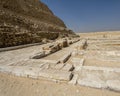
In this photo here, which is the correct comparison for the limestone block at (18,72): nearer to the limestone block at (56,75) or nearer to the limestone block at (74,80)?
the limestone block at (56,75)

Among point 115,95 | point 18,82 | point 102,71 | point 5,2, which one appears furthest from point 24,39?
point 5,2

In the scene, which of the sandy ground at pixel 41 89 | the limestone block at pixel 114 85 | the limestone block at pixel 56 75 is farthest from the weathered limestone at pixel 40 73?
the limestone block at pixel 114 85

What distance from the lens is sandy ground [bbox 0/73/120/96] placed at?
2227 millimetres

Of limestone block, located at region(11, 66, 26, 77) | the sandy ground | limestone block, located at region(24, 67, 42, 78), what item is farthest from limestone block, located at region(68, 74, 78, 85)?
limestone block, located at region(11, 66, 26, 77)

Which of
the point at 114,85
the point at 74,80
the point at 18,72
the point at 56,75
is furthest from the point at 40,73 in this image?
the point at 114,85

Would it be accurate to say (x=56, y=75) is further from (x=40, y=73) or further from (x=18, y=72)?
(x=18, y=72)

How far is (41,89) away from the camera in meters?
2.45

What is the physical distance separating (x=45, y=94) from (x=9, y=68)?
6.13ft

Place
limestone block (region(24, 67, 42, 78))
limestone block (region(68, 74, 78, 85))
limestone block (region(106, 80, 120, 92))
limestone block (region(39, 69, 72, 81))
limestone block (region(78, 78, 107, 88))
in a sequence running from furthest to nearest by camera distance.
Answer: limestone block (region(24, 67, 42, 78)) → limestone block (region(39, 69, 72, 81)) → limestone block (region(68, 74, 78, 85)) → limestone block (region(78, 78, 107, 88)) → limestone block (region(106, 80, 120, 92))

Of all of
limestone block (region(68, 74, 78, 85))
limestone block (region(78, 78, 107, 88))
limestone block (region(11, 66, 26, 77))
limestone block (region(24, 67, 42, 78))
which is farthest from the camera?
limestone block (region(11, 66, 26, 77))

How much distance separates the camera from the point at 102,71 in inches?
124

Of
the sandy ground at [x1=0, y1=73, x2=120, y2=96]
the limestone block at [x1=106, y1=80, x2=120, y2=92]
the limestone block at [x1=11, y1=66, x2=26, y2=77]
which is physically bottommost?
the sandy ground at [x1=0, y1=73, x2=120, y2=96]

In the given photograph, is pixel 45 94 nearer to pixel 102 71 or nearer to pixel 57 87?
pixel 57 87

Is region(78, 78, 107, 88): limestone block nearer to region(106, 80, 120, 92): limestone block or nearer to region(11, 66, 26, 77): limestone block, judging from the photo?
region(106, 80, 120, 92): limestone block
